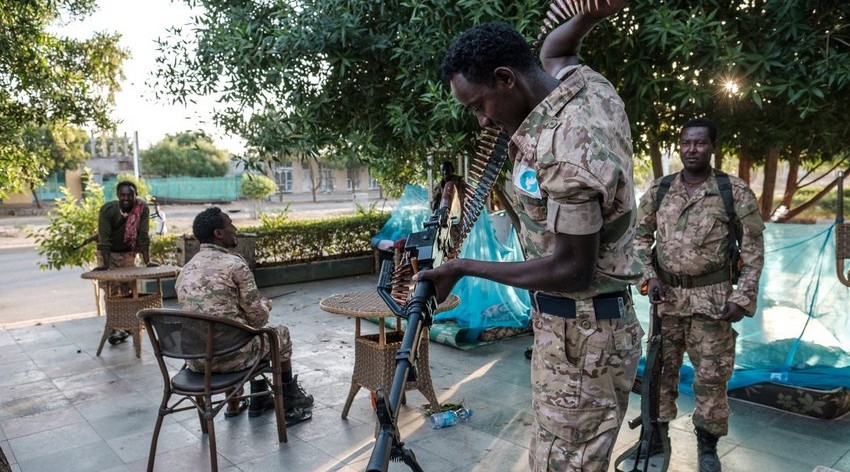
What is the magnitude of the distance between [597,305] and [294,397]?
3.08m

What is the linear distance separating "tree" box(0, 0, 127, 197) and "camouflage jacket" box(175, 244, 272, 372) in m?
3.51

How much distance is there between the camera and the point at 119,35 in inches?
304

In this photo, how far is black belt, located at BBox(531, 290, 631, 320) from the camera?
1759mm

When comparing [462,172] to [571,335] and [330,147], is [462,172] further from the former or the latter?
[571,335]

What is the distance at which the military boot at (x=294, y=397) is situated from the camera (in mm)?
4312

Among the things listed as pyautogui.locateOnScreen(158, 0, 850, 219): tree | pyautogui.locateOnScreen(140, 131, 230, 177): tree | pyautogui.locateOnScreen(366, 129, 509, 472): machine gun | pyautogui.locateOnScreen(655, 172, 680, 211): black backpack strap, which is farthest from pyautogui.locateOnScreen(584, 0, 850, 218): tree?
pyautogui.locateOnScreen(140, 131, 230, 177): tree

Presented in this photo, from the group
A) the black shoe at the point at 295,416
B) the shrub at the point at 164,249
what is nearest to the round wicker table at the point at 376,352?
the black shoe at the point at 295,416

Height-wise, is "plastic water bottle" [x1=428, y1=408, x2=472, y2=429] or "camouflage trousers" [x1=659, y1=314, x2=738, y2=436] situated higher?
"camouflage trousers" [x1=659, y1=314, x2=738, y2=436]

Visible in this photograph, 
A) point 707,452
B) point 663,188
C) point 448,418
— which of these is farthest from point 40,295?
point 707,452

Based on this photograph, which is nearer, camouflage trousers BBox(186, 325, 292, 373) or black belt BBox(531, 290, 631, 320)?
black belt BBox(531, 290, 631, 320)

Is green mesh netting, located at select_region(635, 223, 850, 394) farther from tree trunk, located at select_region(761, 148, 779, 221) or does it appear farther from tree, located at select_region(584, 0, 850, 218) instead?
tree trunk, located at select_region(761, 148, 779, 221)

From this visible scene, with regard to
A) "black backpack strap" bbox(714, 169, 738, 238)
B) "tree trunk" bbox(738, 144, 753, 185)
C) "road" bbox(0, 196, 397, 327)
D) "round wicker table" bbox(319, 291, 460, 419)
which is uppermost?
"tree trunk" bbox(738, 144, 753, 185)

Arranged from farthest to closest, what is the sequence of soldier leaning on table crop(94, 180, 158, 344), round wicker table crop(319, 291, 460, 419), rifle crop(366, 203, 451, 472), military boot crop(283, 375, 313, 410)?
soldier leaning on table crop(94, 180, 158, 344), military boot crop(283, 375, 313, 410), round wicker table crop(319, 291, 460, 419), rifle crop(366, 203, 451, 472)

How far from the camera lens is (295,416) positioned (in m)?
4.23
